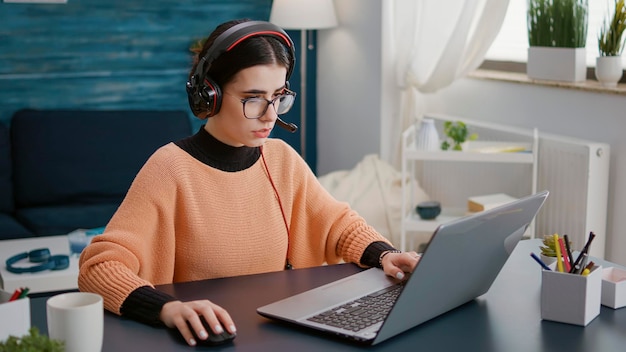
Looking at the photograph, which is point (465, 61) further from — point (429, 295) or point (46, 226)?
point (429, 295)

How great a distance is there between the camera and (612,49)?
126 inches

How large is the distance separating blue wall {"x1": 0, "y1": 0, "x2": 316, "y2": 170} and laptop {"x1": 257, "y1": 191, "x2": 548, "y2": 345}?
337 centimetres

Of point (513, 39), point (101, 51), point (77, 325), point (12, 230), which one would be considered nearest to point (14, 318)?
point (77, 325)

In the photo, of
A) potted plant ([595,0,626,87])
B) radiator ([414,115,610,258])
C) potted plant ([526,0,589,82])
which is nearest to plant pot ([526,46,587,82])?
potted plant ([526,0,589,82])

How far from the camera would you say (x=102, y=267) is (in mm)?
1506

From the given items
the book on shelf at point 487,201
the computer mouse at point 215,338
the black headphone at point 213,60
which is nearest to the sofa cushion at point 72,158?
the book on shelf at point 487,201

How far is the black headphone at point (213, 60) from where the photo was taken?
1632 millimetres

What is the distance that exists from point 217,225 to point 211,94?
26 cm

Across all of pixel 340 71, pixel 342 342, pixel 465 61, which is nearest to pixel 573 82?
pixel 465 61

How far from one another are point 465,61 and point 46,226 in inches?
80.0

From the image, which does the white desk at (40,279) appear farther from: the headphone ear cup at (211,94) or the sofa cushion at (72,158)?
the headphone ear cup at (211,94)

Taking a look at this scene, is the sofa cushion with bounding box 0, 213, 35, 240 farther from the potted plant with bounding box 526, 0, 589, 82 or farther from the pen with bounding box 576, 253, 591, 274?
the pen with bounding box 576, 253, 591, 274

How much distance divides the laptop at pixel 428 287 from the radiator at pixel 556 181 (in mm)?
1727

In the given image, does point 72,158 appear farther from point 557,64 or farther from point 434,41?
point 557,64
